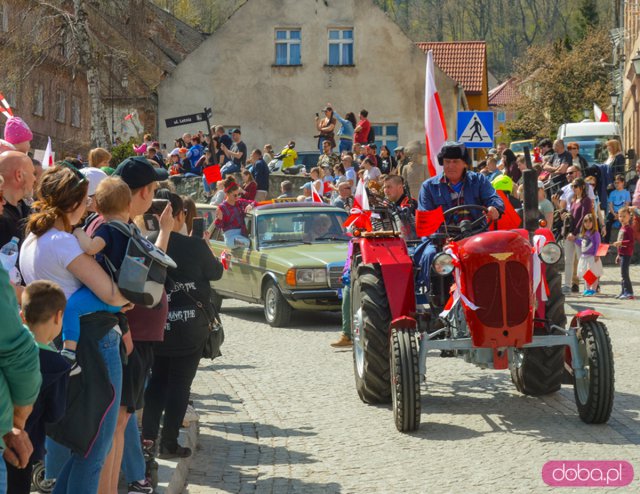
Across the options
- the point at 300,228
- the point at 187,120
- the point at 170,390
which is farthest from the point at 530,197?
the point at 187,120

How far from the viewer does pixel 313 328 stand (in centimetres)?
1630

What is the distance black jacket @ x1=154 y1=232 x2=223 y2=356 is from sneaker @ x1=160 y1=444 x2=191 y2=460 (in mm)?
599

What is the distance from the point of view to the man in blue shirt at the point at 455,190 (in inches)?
411

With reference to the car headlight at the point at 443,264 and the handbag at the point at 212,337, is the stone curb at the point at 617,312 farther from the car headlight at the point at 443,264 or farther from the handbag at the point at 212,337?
the handbag at the point at 212,337

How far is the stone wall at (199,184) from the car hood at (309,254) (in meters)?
12.6

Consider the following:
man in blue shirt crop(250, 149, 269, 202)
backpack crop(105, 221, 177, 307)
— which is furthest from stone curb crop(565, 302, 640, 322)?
backpack crop(105, 221, 177, 307)

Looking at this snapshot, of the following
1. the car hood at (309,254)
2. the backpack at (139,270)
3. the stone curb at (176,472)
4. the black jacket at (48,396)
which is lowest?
the stone curb at (176,472)

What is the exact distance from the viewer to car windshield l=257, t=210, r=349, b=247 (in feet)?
58.1

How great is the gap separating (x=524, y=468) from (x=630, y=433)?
1.36 m

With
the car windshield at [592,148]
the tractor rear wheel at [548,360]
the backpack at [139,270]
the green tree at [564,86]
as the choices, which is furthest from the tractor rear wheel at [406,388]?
the green tree at [564,86]

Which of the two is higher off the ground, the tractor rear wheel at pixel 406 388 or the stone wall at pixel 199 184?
the stone wall at pixel 199 184

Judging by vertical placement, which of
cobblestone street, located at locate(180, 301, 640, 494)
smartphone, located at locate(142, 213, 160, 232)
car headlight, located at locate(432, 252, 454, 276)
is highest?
smartphone, located at locate(142, 213, 160, 232)

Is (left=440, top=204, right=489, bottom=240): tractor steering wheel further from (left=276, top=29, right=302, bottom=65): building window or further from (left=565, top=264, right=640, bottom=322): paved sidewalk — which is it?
(left=276, top=29, right=302, bottom=65): building window

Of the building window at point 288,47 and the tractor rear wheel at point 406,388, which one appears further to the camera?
the building window at point 288,47
